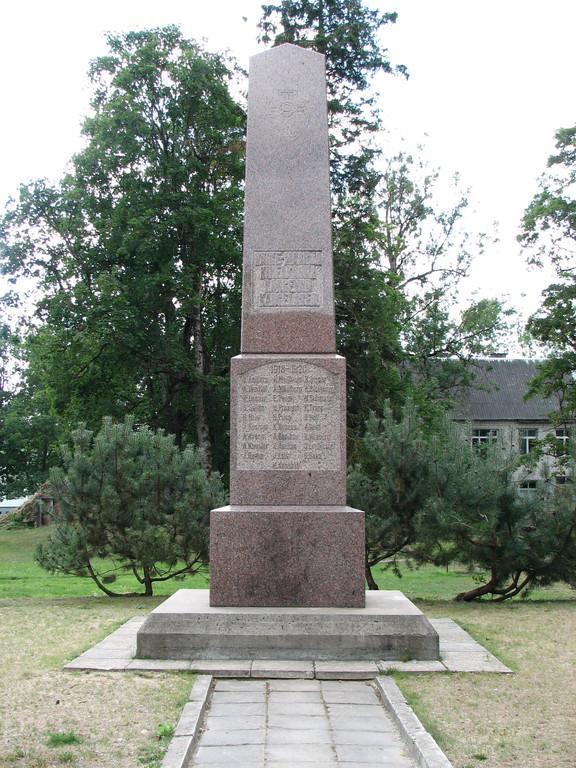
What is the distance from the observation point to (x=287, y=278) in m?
7.24

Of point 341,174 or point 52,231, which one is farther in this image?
point 52,231

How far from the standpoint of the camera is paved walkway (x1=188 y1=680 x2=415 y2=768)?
12.8ft

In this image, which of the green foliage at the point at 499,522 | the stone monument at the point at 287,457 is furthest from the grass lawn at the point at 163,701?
the green foliage at the point at 499,522

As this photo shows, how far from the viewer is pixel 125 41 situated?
2342cm

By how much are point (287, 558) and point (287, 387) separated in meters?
1.32

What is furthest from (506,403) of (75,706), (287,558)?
(75,706)

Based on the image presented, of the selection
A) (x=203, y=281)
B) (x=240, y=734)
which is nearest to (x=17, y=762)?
(x=240, y=734)

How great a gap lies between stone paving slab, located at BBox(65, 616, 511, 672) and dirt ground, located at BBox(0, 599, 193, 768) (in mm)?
164

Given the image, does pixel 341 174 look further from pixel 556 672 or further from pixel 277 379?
pixel 556 672

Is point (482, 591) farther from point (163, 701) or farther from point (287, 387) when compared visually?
point (163, 701)

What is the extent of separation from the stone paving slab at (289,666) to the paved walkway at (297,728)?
0.08 meters

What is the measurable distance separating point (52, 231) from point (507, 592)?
1771 cm

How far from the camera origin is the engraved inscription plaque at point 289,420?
22.4 feet

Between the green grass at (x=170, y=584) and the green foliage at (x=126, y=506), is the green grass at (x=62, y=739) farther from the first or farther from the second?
the green grass at (x=170, y=584)
